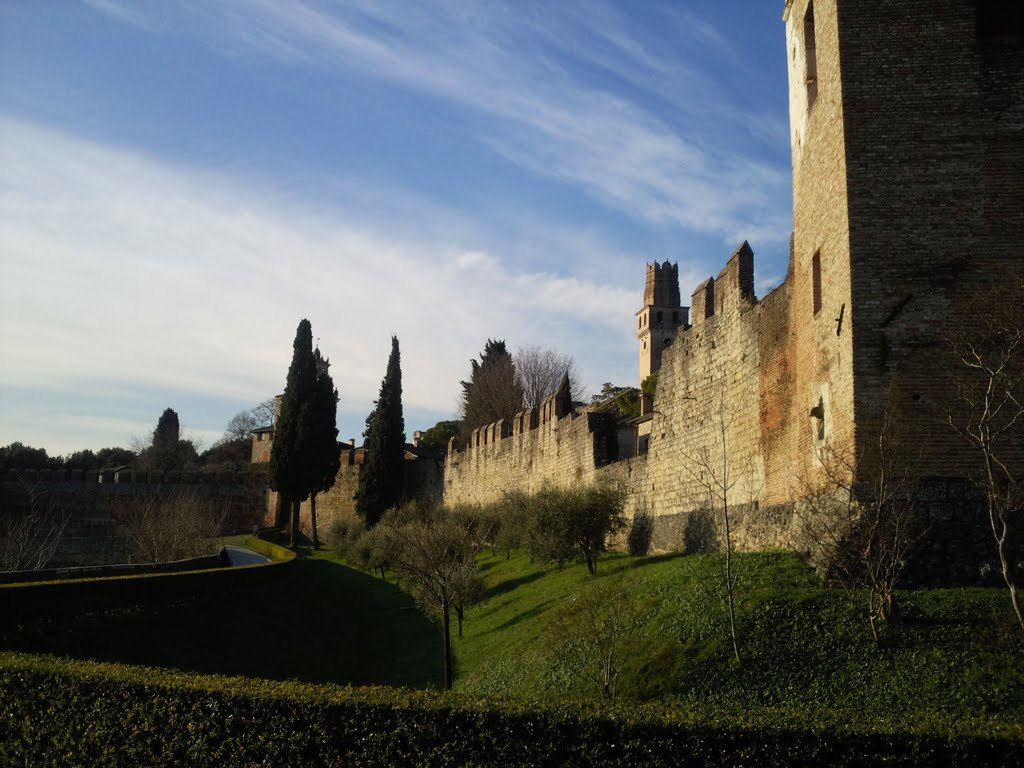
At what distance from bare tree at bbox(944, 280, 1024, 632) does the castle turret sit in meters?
73.5

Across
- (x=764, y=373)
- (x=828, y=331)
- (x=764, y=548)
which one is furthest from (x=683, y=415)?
(x=828, y=331)

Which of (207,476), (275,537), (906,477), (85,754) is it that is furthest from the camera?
(207,476)

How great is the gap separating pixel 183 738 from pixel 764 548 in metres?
9.03

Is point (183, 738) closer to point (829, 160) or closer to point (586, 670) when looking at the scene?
point (586, 670)

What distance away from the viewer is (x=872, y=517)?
10359mm

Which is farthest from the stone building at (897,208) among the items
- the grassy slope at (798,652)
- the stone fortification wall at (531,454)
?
the stone fortification wall at (531,454)

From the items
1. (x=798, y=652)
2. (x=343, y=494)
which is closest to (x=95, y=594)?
(x=798, y=652)

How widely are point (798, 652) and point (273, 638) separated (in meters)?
13.2

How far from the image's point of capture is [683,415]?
62.0 feet

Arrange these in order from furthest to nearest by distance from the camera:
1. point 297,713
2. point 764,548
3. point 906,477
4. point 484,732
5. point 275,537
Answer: point 275,537
point 764,548
point 906,477
point 297,713
point 484,732

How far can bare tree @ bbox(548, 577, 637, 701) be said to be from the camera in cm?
1112

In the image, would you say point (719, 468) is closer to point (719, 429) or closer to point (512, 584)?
point (719, 429)

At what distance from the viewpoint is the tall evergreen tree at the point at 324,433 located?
43.7 metres

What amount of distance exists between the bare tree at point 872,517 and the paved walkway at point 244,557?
23.4 meters
